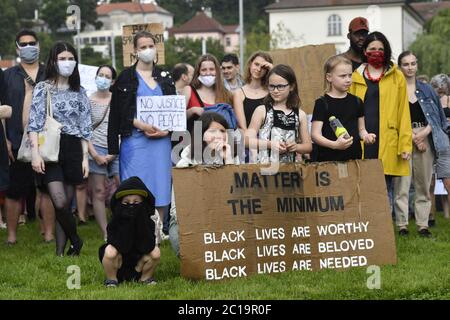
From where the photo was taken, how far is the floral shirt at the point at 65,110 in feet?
31.3

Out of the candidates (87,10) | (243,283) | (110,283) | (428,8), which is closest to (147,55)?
(110,283)

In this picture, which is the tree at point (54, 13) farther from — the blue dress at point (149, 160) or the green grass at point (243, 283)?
the green grass at point (243, 283)

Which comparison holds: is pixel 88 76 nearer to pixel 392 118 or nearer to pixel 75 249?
pixel 75 249

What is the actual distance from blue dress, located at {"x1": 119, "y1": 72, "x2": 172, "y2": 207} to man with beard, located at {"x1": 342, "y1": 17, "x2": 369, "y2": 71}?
2288 millimetres

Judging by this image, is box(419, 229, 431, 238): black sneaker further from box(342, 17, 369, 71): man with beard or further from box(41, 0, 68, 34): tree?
box(41, 0, 68, 34): tree

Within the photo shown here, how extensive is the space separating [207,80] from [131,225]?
3.14 m

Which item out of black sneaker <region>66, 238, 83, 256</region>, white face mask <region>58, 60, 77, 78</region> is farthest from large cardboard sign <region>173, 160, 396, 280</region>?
white face mask <region>58, 60, 77, 78</region>

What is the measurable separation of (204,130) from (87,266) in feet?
5.42

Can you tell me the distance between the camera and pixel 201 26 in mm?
130500

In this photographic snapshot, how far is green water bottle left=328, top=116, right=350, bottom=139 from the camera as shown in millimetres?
8703

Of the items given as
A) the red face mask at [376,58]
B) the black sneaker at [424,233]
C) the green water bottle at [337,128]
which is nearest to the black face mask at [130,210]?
the green water bottle at [337,128]

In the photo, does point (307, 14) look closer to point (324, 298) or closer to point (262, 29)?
point (262, 29)

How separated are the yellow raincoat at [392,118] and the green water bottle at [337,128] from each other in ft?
4.43

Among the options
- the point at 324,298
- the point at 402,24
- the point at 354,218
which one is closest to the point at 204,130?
the point at 354,218
